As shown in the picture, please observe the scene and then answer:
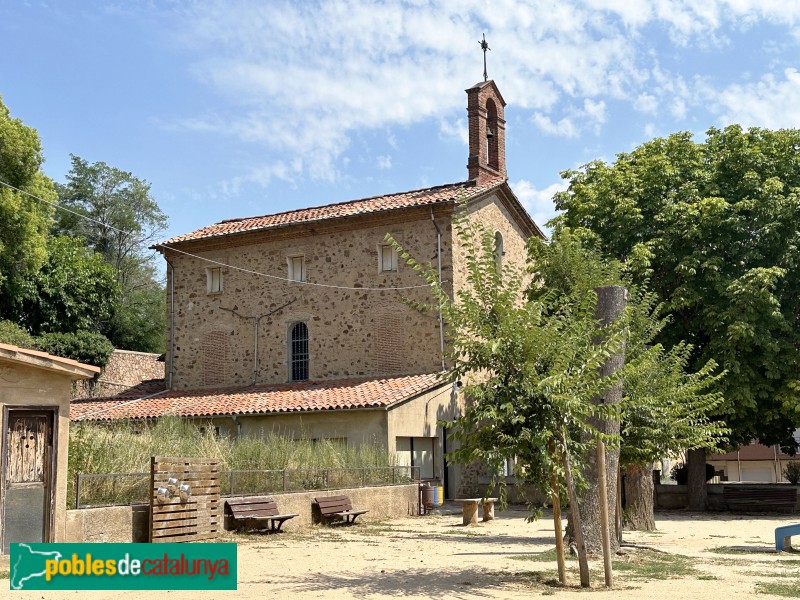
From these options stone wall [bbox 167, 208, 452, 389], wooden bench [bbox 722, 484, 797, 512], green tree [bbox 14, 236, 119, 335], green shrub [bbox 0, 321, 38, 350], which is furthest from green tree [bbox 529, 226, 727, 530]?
green tree [bbox 14, 236, 119, 335]

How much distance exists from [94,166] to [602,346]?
146 feet

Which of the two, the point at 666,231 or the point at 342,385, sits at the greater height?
the point at 666,231

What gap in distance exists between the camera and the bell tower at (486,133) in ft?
94.6

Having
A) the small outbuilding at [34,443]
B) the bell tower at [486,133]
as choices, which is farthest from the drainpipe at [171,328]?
the small outbuilding at [34,443]

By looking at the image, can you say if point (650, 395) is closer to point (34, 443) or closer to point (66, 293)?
point (34, 443)

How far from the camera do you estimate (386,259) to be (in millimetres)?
27953

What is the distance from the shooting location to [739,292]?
21.7 metres

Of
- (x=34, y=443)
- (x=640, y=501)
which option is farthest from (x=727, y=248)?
(x=34, y=443)

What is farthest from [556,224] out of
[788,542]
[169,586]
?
[169,586]

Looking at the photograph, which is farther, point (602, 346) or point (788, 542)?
point (788, 542)

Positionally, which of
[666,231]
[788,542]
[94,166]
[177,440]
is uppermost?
[94,166]

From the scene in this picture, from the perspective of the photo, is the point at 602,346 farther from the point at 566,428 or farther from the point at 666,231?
the point at 666,231

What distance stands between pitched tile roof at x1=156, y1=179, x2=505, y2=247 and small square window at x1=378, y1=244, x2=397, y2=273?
4.11ft

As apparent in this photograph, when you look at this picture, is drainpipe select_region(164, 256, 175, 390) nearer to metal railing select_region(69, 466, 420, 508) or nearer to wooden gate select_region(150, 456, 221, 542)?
metal railing select_region(69, 466, 420, 508)
